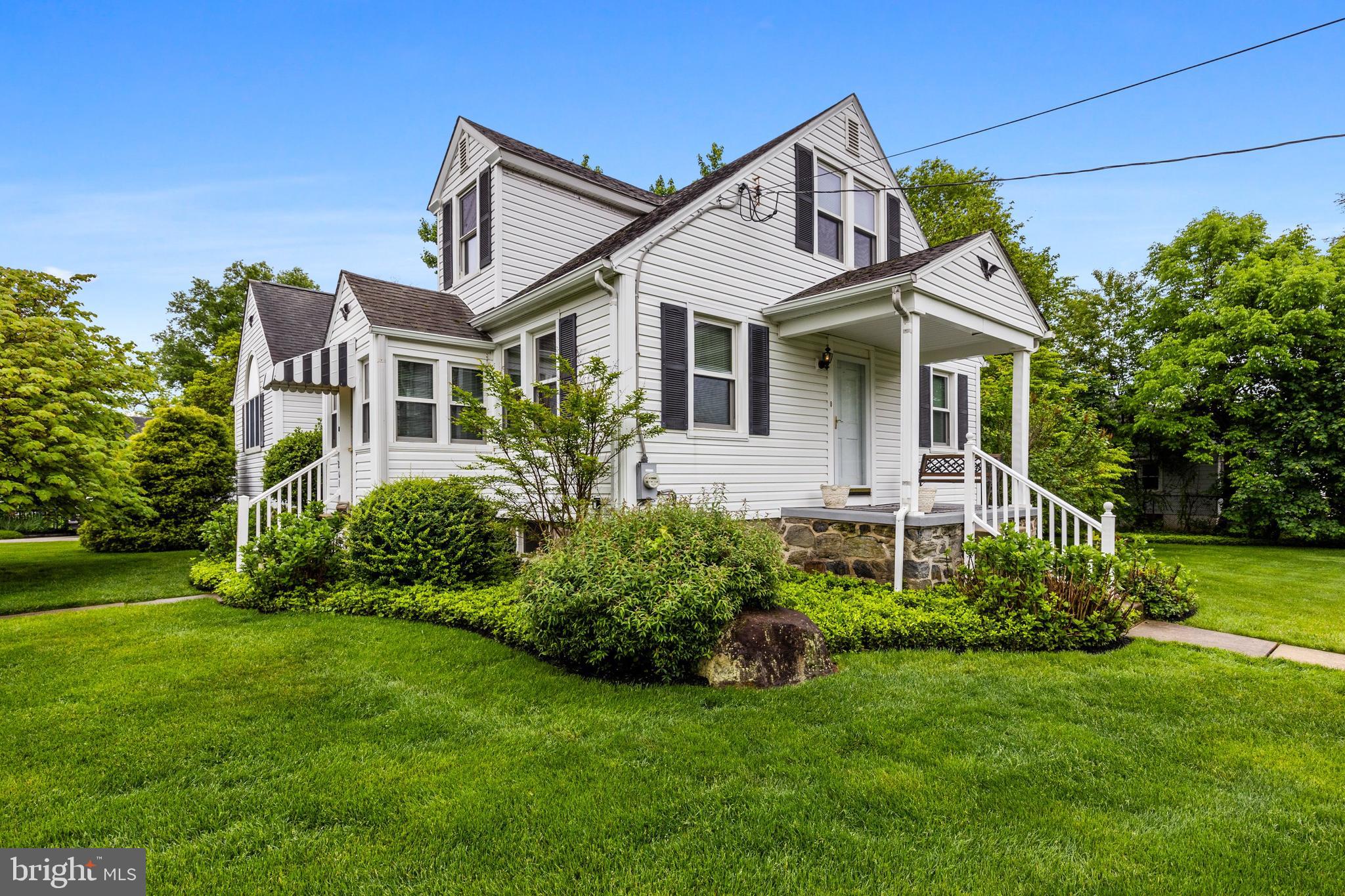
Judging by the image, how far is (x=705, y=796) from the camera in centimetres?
291

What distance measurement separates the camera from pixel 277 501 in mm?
8805

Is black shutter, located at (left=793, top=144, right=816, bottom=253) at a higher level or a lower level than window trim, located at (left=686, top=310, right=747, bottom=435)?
higher

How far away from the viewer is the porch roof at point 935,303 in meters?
7.10

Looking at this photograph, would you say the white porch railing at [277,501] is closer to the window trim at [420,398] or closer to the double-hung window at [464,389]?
the window trim at [420,398]

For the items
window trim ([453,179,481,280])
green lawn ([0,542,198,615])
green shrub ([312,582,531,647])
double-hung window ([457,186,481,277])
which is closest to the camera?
green shrub ([312,582,531,647])

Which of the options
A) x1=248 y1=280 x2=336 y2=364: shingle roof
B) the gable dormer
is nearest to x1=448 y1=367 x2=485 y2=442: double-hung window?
the gable dormer

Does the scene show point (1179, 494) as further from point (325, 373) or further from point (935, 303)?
point (325, 373)

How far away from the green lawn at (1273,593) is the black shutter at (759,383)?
189 inches

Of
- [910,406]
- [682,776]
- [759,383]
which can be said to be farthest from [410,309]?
[682,776]

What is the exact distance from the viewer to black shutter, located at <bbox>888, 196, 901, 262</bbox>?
399 inches

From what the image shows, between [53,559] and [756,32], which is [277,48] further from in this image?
[53,559]

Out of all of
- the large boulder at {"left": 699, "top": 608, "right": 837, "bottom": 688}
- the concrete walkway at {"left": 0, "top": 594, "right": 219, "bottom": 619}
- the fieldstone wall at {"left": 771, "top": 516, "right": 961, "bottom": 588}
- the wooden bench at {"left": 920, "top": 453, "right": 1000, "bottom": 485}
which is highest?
the wooden bench at {"left": 920, "top": 453, "right": 1000, "bottom": 485}

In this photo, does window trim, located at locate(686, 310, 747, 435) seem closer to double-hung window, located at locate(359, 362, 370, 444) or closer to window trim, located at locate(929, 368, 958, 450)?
window trim, located at locate(929, 368, 958, 450)

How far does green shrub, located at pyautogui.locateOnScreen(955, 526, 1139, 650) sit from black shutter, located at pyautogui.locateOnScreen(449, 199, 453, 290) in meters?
8.79
